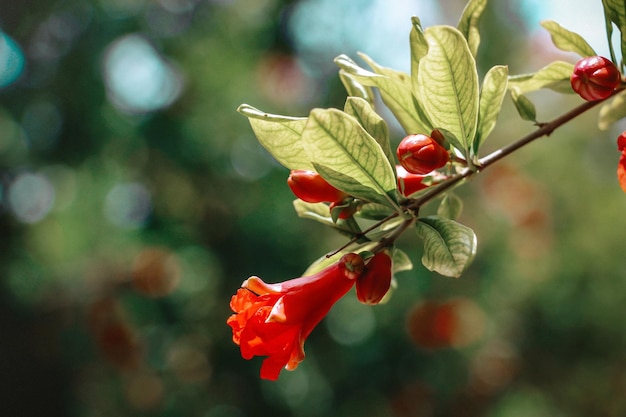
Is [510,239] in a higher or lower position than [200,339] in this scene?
higher

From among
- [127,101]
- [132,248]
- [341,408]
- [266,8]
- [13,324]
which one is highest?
[266,8]

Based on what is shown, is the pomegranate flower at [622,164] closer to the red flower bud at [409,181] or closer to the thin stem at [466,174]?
the thin stem at [466,174]

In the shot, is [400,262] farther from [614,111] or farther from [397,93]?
[614,111]

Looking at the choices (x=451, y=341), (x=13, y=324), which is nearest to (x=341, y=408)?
(x=451, y=341)

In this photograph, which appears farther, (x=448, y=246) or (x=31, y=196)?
(x=31, y=196)

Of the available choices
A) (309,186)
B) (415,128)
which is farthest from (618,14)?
(309,186)

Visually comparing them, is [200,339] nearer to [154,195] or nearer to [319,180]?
[154,195]

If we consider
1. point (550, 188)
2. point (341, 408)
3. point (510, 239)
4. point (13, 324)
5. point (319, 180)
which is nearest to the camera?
point (319, 180)
